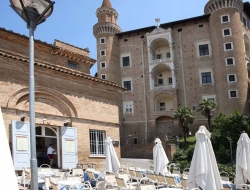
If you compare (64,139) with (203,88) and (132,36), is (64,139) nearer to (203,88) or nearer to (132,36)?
(203,88)

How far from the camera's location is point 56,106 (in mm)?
16734

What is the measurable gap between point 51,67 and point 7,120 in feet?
12.4

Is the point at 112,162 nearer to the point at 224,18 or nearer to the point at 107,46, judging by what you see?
the point at 224,18

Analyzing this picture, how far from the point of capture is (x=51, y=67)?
53.8 feet

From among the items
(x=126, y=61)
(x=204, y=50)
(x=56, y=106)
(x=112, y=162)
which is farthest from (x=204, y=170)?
(x=126, y=61)

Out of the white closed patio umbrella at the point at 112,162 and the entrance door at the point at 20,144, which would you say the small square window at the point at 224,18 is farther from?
the entrance door at the point at 20,144

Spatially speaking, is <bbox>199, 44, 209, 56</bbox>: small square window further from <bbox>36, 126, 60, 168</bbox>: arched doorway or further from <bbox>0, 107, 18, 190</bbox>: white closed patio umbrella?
<bbox>0, 107, 18, 190</bbox>: white closed patio umbrella

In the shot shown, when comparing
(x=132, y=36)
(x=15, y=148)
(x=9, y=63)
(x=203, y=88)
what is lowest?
(x=15, y=148)

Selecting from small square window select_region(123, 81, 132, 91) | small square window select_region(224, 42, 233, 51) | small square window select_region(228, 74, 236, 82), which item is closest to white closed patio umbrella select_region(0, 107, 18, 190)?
small square window select_region(228, 74, 236, 82)

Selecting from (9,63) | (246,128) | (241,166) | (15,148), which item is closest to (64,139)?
(15,148)

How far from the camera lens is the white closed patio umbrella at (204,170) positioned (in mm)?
8453

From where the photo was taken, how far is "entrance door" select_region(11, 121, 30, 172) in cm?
1415

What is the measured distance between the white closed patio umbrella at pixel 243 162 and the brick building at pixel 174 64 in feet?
102

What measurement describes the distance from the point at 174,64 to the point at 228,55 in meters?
7.86
